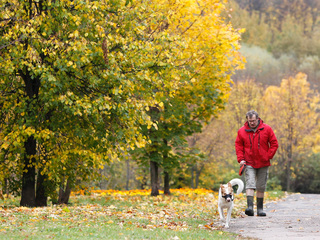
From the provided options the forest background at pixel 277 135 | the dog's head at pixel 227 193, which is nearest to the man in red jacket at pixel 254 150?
the dog's head at pixel 227 193

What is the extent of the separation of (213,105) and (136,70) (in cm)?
651

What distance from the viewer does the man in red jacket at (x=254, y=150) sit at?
940 centimetres

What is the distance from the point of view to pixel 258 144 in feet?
30.8

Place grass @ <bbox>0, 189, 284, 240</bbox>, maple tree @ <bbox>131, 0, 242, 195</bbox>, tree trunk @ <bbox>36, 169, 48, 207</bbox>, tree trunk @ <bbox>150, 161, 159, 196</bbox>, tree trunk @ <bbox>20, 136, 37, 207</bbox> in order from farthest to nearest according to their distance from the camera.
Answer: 1. tree trunk @ <bbox>150, 161, 159, 196</bbox>
2. maple tree @ <bbox>131, 0, 242, 195</bbox>
3. tree trunk @ <bbox>36, 169, 48, 207</bbox>
4. tree trunk @ <bbox>20, 136, 37, 207</bbox>
5. grass @ <bbox>0, 189, 284, 240</bbox>

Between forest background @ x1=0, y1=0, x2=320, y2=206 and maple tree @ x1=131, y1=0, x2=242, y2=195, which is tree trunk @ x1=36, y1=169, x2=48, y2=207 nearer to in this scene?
forest background @ x1=0, y1=0, x2=320, y2=206

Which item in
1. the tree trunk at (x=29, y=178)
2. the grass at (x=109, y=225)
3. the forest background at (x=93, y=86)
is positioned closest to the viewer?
the grass at (x=109, y=225)

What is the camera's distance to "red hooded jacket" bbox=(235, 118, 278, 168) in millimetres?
9398

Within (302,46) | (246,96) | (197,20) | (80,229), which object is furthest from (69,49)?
(302,46)

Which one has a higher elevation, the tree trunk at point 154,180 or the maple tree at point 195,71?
→ the maple tree at point 195,71

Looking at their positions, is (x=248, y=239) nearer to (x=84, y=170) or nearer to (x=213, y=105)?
(x=84, y=170)

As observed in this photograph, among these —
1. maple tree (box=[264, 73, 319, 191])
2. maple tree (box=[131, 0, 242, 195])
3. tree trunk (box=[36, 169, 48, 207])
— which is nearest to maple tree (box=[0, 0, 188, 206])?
tree trunk (box=[36, 169, 48, 207])

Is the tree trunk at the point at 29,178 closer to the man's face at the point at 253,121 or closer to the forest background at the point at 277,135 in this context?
the man's face at the point at 253,121

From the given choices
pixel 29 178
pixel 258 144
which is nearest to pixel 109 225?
pixel 258 144

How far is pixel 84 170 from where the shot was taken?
1179 cm
